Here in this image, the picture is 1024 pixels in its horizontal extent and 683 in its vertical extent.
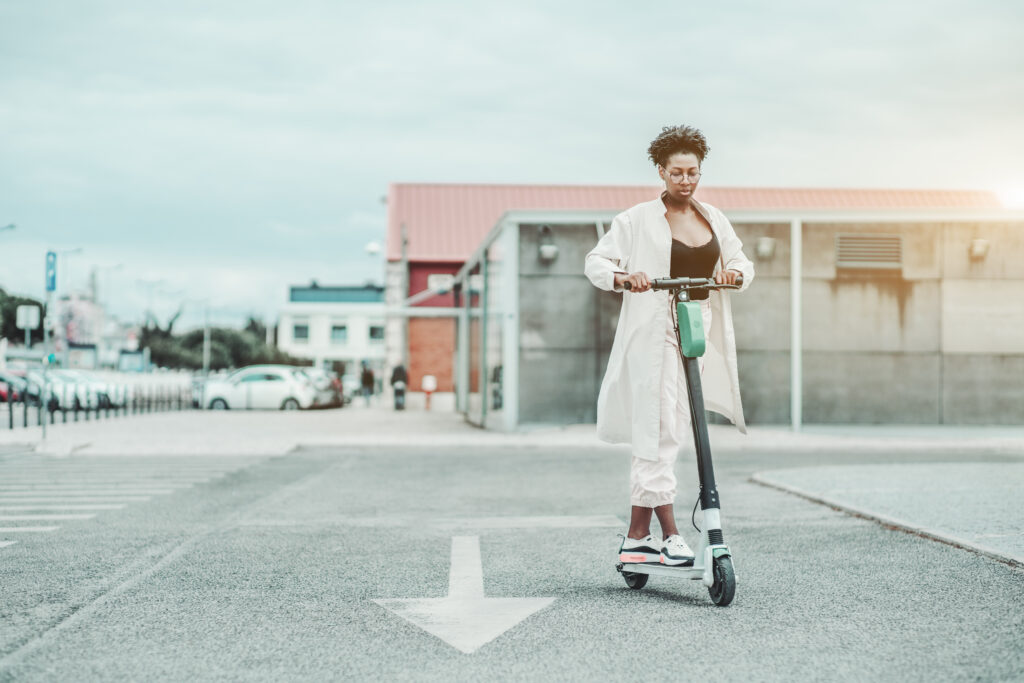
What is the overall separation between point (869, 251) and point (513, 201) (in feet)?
85.2

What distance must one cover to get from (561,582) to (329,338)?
278 ft

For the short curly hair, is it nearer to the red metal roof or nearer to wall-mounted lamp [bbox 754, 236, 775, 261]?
wall-mounted lamp [bbox 754, 236, 775, 261]

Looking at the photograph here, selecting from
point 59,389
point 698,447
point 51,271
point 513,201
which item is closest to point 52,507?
point 698,447

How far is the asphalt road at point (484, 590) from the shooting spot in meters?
3.44

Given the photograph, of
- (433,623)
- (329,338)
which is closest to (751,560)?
(433,623)

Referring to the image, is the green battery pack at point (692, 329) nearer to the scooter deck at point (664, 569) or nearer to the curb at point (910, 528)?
the scooter deck at point (664, 569)

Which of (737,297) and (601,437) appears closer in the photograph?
(601,437)

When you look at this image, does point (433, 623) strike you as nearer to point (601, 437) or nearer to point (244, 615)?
point (244, 615)

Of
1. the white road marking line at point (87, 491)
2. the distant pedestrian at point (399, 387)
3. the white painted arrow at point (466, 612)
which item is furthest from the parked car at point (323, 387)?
the white painted arrow at point (466, 612)

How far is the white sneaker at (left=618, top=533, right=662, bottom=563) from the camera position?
4555mm

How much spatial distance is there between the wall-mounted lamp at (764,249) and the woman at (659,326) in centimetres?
1410

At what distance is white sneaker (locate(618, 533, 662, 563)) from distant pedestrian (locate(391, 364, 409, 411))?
1129 inches

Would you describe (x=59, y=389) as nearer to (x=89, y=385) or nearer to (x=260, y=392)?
(x=89, y=385)

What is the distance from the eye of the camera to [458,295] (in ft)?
101
